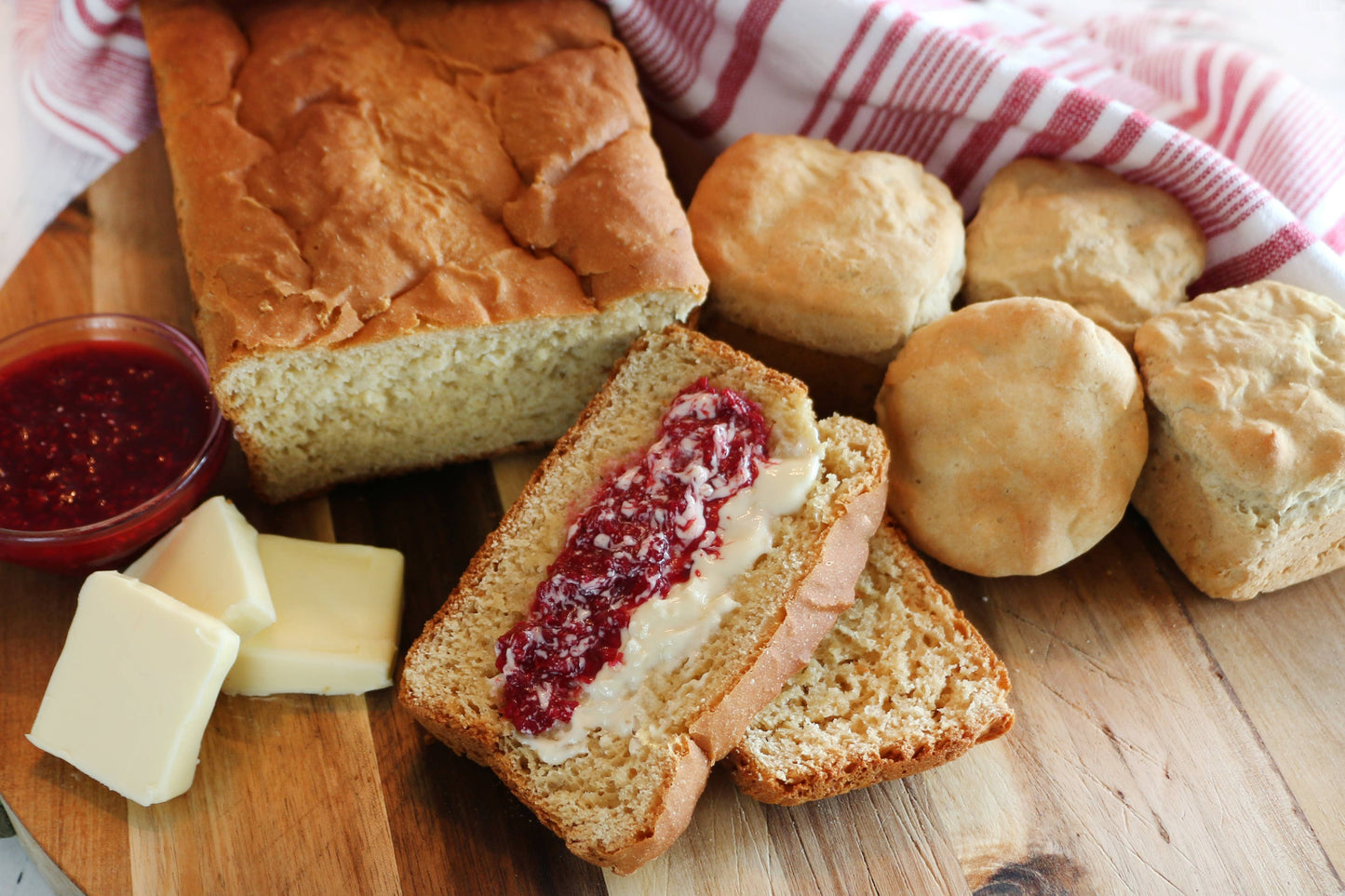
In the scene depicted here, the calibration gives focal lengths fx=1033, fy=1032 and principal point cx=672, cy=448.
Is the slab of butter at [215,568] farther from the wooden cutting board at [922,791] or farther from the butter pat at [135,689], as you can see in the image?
the wooden cutting board at [922,791]

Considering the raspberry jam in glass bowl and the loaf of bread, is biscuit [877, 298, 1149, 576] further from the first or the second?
the raspberry jam in glass bowl

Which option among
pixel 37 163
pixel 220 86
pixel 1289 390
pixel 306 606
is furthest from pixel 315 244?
pixel 1289 390

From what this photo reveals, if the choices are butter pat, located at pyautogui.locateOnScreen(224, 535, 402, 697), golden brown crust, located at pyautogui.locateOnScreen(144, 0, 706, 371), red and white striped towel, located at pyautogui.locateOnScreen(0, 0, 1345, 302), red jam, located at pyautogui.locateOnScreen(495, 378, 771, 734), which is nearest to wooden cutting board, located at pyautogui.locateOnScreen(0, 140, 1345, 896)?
butter pat, located at pyautogui.locateOnScreen(224, 535, 402, 697)

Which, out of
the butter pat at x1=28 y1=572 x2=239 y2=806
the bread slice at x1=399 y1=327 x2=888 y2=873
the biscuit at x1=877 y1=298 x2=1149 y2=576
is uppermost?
the biscuit at x1=877 y1=298 x2=1149 y2=576

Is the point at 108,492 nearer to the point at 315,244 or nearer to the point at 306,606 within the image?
the point at 306,606

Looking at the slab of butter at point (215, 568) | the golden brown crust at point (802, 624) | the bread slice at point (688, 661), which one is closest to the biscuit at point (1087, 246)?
the bread slice at point (688, 661)

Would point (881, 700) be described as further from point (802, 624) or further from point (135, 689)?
point (135, 689)
